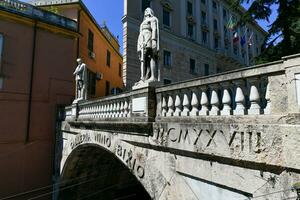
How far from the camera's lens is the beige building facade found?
59.7ft

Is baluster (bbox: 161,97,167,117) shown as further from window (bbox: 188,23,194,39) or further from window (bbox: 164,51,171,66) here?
window (bbox: 188,23,194,39)

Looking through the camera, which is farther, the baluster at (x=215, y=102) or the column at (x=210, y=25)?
the column at (x=210, y=25)

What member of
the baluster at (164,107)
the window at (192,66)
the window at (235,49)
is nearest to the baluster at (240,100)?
the baluster at (164,107)

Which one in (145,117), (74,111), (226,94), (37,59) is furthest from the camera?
(37,59)

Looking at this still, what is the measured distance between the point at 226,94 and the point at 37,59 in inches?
468

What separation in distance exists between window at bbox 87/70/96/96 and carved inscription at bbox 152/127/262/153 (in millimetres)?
12185

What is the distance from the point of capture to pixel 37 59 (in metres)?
13.1

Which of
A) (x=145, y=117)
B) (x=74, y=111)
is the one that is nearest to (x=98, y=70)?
Answer: (x=74, y=111)

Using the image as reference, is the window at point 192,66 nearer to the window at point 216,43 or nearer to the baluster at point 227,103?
the window at point 216,43

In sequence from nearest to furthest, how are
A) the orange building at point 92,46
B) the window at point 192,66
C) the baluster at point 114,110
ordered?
the baluster at point 114,110
the orange building at point 92,46
the window at point 192,66

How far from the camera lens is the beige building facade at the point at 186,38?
1820 centimetres

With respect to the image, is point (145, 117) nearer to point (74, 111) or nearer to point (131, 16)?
point (74, 111)

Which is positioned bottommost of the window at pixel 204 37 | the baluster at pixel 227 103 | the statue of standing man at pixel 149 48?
the baluster at pixel 227 103

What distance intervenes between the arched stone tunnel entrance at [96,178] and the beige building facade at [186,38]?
6512 mm
